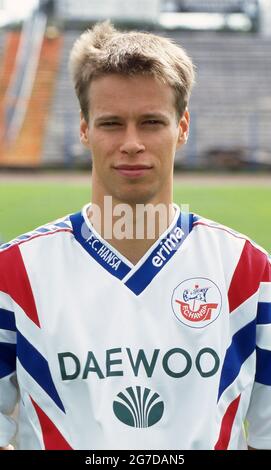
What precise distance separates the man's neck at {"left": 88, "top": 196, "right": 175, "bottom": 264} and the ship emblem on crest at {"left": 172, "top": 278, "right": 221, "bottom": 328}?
0.14 meters

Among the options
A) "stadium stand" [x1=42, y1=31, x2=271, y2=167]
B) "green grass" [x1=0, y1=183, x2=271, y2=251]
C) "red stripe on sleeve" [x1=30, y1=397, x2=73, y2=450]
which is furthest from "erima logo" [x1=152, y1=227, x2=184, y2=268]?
"stadium stand" [x1=42, y1=31, x2=271, y2=167]

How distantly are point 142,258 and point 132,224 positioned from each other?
91 millimetres

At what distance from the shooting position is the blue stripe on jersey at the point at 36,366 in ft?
6.98

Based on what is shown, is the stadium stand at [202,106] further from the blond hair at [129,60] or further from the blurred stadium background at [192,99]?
the blond hair at [129,60]

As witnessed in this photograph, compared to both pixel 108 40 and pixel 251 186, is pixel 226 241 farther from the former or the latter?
pixel 251 186

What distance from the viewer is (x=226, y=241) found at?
2.26m

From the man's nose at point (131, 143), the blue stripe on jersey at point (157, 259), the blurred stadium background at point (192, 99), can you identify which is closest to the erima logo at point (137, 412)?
the blue stripe on jersey at point (157, 259)

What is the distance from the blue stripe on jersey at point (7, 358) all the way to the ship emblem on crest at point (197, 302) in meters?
0.41

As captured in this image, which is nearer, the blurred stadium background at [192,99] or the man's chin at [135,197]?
the man's chin at [135,197]

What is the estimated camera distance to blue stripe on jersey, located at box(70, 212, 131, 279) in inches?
88.0

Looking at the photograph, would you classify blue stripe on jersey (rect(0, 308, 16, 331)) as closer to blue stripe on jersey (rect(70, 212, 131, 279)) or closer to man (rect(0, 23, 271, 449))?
man (rect(0, 23, 271, 449))

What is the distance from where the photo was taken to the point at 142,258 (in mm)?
2252
